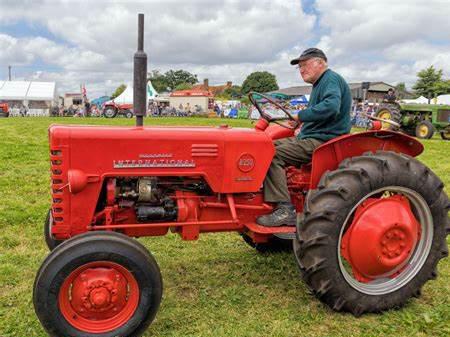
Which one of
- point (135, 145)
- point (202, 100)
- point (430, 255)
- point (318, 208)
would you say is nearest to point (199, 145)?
point (135, 145)

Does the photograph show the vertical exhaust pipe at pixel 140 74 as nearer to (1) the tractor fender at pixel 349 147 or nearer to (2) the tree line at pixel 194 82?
(1) the tractor fender at pixel 349 147

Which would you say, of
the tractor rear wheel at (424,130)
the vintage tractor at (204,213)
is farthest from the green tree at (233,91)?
the vintage tractor at (204,213)

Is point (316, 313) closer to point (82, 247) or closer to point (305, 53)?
point (82, 247)

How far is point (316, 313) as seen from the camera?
132 inches

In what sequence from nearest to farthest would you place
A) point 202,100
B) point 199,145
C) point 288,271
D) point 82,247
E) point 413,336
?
1. point 82,247
2. point 413,336
3. point 199,145
4. point 288,271
5. point 202,100

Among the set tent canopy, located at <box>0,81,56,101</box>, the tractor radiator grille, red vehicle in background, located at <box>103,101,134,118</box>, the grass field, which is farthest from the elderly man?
tent canopy, located at <box>0,81,56,101</box>

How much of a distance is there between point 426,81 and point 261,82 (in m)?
33.3

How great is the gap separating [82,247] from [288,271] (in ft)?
6.79

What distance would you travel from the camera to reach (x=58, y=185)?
3088 millimetres

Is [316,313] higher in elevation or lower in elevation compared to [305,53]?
lower

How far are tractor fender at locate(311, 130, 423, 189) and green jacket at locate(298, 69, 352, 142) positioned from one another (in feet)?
0.58

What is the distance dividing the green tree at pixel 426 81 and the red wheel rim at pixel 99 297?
192ft

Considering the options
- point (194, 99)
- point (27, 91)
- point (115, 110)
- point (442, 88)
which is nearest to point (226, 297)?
point (115, 110)

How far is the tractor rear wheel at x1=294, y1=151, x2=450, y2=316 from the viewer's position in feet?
10.4
